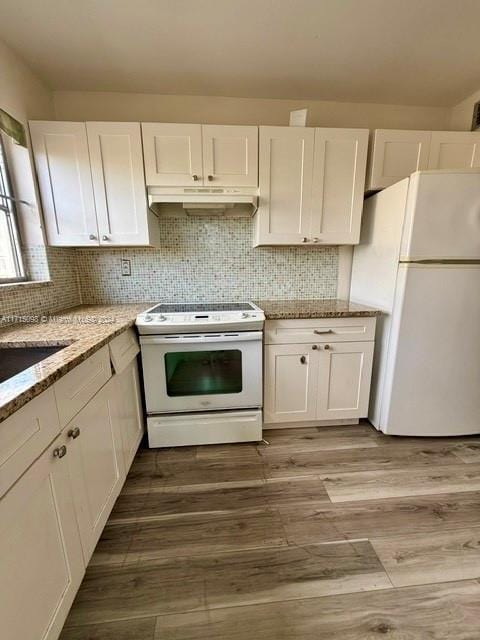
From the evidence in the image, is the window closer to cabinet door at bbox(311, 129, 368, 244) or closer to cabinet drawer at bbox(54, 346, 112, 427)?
cabinet drawer at bbox(54, 346, 112, 427)

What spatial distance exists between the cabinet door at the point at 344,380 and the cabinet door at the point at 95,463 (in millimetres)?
1381

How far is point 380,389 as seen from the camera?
6.43 ft

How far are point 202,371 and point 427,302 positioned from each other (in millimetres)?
1541

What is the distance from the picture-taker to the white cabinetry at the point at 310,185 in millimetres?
1858

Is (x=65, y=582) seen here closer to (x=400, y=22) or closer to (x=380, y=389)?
(x=380, y=389)

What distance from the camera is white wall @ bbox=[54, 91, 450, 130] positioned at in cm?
199

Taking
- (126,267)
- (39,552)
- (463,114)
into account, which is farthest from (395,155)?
(39,552)

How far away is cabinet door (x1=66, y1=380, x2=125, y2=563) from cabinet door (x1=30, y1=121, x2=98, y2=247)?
121 cm

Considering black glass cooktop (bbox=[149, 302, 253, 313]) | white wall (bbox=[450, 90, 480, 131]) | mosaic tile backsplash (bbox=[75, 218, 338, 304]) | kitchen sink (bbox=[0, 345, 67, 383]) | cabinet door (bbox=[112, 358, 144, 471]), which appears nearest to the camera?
kitchen sink (bbox=[0, 345, 67, 383])

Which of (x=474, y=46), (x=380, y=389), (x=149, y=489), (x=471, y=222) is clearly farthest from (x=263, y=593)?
(x=474, y=46)

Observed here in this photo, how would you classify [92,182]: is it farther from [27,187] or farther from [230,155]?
[230,155]

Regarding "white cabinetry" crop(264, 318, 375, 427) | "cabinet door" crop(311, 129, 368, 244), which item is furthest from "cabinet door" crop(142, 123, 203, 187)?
"white cabinetry" crop(264, 318, 375, 427)

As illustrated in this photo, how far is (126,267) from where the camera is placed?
7.32 feet

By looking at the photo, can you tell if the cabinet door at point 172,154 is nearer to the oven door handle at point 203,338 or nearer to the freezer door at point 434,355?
the oven door handle at point 203,338
